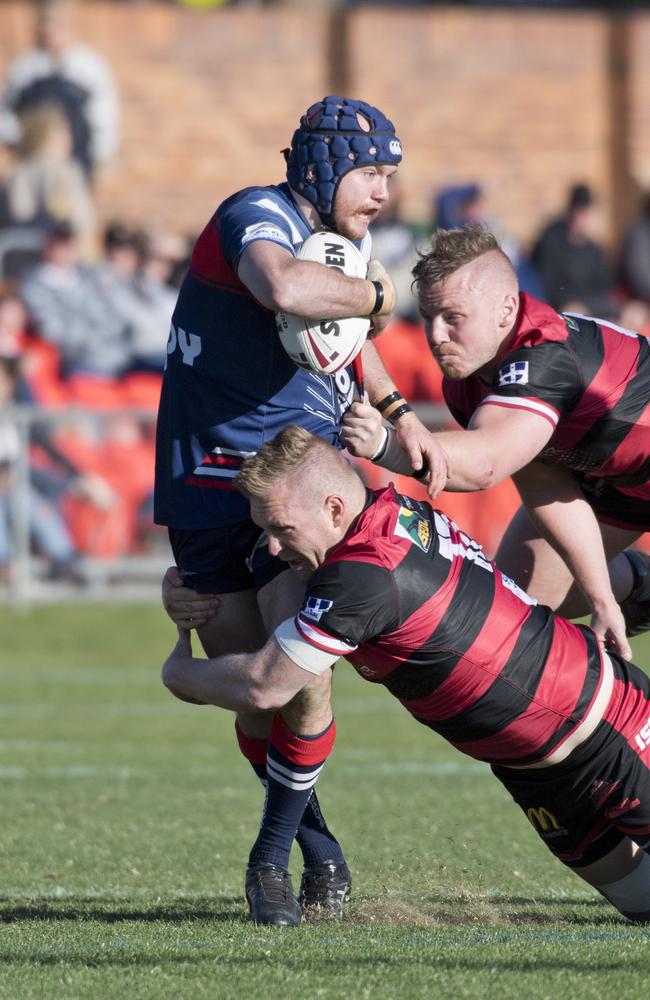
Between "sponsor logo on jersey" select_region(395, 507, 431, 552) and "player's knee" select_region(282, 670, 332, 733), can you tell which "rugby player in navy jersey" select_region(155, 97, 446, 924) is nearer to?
"player's knee" select_region(282, 670, 332, 733)

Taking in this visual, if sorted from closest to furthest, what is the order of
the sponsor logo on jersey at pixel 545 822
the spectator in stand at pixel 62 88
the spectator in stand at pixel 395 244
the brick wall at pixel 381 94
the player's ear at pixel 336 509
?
the player's ear at pixel 336 509, the sponsor logo on jersey at pixel 545 822, the spectator in stand at pixel 395 244, the spectator in stand at pixel 62 88, the brick wall at pixel 381 94

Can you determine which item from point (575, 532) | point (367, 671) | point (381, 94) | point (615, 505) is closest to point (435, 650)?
point (367, 671)

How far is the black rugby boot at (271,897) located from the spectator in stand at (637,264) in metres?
11.9

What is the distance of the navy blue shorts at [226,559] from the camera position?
5379 mm

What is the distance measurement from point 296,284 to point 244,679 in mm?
1174

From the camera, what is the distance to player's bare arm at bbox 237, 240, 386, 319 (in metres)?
4.99

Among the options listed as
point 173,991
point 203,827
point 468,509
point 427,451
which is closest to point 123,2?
point 468,509

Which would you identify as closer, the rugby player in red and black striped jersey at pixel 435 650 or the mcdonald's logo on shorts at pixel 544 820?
the rugby player in red and black striped jersey at pixel 435 650

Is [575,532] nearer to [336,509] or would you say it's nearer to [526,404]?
[526,404]

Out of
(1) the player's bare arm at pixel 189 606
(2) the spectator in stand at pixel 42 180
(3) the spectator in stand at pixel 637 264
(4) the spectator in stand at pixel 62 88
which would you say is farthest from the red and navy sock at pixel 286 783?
(4) the spectator in stand at pixel 62 88

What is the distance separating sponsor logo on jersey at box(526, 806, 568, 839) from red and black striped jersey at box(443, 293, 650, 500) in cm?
123

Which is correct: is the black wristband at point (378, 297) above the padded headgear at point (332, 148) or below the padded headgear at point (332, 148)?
below

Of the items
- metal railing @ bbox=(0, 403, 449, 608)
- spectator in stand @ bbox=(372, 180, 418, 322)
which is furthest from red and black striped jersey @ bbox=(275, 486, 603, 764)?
spectator in stand @ bbox=(372, 180, 418, 322)

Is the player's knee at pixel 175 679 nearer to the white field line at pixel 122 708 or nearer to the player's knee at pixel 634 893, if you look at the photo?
the player's knee at pixel 634 893
